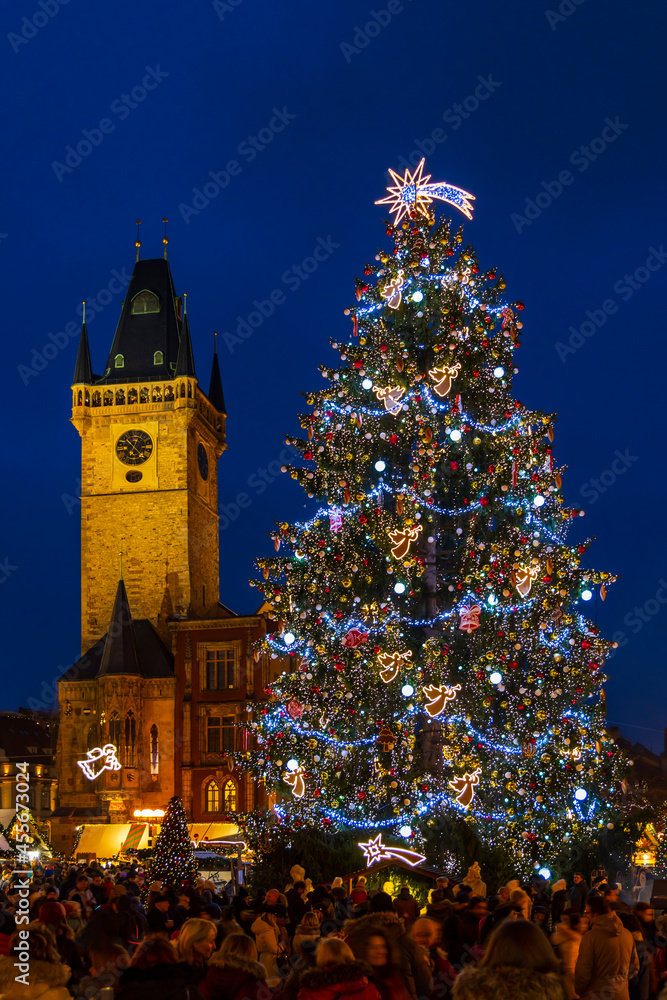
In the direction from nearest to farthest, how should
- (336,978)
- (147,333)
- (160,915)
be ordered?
1. (336,978)
2. (160,915)
3. (147,333)

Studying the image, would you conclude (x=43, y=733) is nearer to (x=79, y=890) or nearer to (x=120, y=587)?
(x=120, y=587)

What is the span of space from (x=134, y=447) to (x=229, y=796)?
59.5 feet

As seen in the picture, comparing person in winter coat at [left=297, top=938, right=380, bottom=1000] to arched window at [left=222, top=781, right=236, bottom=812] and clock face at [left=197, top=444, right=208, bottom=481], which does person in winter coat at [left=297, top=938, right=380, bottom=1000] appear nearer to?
arched window at [left=222, top=781, right=236, bottom=812]

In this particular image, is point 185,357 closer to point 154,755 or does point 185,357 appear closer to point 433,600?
point 154,755

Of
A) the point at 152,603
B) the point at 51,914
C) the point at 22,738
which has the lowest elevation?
the point at 51,914

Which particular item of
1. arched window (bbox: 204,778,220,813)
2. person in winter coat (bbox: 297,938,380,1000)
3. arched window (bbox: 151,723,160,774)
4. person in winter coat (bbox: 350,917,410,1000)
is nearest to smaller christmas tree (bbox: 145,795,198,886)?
person in winter coat (bbox: 350,917,410,1000)

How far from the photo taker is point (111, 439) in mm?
56688

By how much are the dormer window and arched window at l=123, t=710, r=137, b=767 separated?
21800 mm

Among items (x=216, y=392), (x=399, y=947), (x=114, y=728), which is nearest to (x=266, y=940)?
(x=399, y=947)

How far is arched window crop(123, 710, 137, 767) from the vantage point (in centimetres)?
4747

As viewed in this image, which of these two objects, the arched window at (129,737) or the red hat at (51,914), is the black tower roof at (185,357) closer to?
the arched window at (129,737)

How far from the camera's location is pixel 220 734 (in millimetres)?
48906

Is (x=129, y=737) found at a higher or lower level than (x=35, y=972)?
higher

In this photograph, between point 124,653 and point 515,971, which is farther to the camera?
point 124,653
